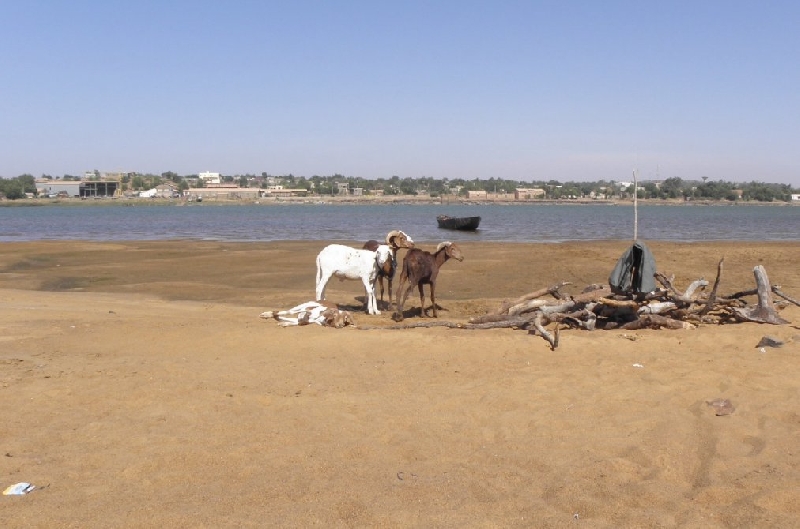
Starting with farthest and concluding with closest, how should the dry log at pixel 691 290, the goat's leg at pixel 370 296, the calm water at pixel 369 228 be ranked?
the calm water at pixel 369 228, the goat's leg at pixel 370 296, the dry log at pixel 691 290

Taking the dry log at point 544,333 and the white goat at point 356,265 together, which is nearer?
the dry log at point 544,333

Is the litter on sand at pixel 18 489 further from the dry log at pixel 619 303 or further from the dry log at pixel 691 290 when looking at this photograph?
the dry log at pixel 691 290

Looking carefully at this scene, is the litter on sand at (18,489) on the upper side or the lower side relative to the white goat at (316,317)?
lower

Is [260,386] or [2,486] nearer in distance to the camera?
[2,486]

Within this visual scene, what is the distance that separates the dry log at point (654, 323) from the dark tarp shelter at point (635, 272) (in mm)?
470

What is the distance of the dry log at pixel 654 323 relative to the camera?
1074cm

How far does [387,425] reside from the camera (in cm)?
668

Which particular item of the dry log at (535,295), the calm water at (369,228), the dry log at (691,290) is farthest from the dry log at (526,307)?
the calm water at (369,228)

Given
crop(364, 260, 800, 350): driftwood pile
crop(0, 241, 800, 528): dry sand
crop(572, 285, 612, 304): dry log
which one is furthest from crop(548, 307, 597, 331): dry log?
crop(0, 241, 800, 528): dry sand

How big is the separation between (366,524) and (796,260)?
27017 millimetres

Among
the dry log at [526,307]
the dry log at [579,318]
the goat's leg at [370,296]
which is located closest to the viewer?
the dry log at [579,318]

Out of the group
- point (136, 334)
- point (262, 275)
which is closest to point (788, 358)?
point (136, 334)

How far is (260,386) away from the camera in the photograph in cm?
802

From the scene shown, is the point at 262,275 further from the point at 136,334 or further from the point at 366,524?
the point at 366,524
